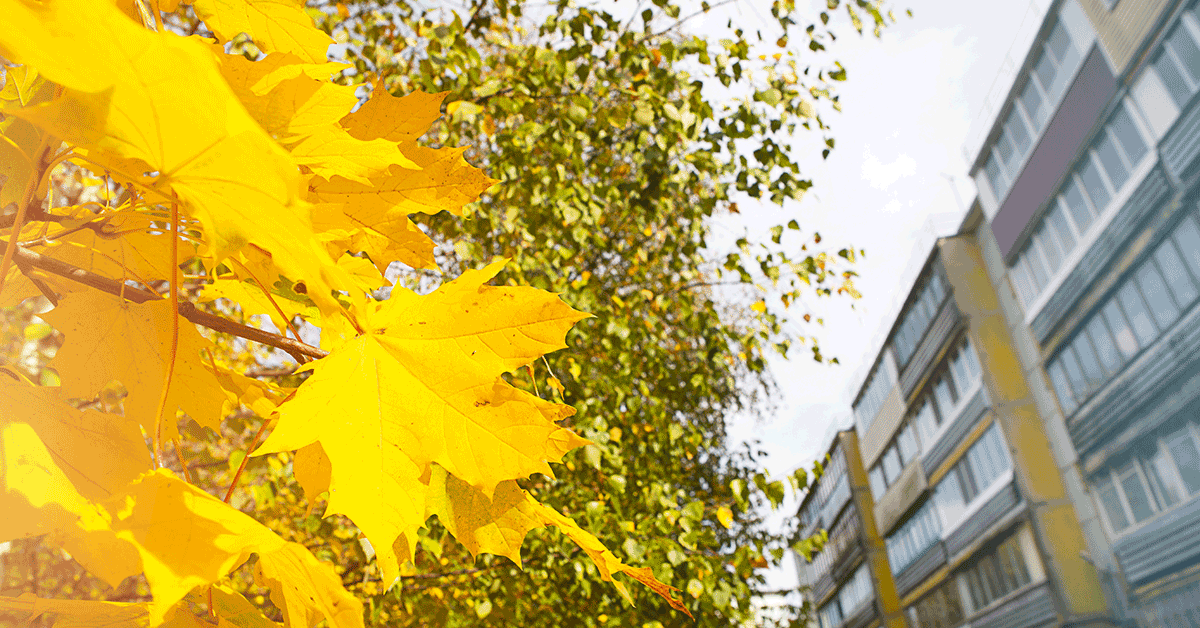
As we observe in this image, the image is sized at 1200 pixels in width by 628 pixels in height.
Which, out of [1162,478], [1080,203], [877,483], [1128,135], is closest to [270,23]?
[1162,478]

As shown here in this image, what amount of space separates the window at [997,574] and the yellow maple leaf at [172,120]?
17.3m

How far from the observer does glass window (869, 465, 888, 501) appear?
74.3 ft

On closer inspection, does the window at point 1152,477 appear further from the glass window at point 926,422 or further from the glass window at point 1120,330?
the glass window at point 926,422

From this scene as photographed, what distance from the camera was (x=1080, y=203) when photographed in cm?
1259

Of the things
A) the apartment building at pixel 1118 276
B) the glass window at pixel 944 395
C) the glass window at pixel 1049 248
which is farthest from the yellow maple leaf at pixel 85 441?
the glass window at pixel 944 395

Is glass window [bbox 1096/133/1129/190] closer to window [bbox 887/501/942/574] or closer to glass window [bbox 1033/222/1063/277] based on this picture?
glass window [bbox 1033/222/1063/277]

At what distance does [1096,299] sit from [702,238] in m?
12.3

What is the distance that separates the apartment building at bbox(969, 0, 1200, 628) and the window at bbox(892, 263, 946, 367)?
2590 millimetres

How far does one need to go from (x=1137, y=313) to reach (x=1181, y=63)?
395cm

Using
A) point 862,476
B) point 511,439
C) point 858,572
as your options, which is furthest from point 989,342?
point 511,439

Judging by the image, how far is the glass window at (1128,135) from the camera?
1115 centimetres

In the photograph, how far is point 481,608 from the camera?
218cm

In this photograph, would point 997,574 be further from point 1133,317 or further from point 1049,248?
point 1049,248

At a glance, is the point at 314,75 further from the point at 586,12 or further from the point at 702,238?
the point at 702,238
